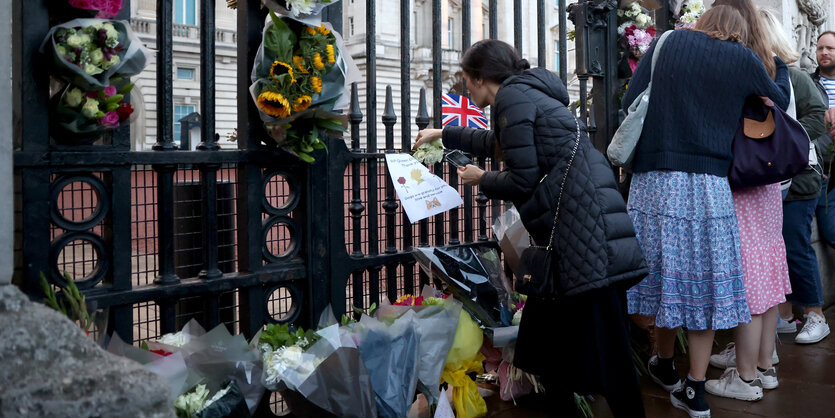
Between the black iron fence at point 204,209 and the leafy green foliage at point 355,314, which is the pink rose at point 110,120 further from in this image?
the leafy green foliage at point 355,314

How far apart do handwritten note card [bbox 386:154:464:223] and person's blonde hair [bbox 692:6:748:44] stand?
160 centimetres

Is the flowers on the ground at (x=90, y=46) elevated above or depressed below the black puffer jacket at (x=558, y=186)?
above

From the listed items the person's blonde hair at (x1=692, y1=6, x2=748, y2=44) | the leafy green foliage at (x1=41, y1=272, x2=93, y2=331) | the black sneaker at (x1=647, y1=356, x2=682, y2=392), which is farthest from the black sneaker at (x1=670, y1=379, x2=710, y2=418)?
the leafy green foliage at (x1=41, y1=272, x2=93, y2=331)

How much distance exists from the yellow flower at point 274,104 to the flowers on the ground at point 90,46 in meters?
0.61

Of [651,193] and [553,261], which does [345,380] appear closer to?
[553,261]

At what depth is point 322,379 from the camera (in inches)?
110

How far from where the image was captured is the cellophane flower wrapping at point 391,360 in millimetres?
3002

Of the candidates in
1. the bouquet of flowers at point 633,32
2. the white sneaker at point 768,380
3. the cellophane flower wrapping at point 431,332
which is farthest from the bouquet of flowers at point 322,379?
the bouquet of flowers at point 633,32

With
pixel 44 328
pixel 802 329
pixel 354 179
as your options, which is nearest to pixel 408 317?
pixel 354 179

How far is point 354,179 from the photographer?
371 centimetres

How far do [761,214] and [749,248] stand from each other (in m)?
0.21

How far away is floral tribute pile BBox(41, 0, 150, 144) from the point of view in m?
2.50

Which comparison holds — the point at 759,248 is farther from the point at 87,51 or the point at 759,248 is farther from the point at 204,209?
the point at 87,51

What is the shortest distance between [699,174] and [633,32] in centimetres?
166
